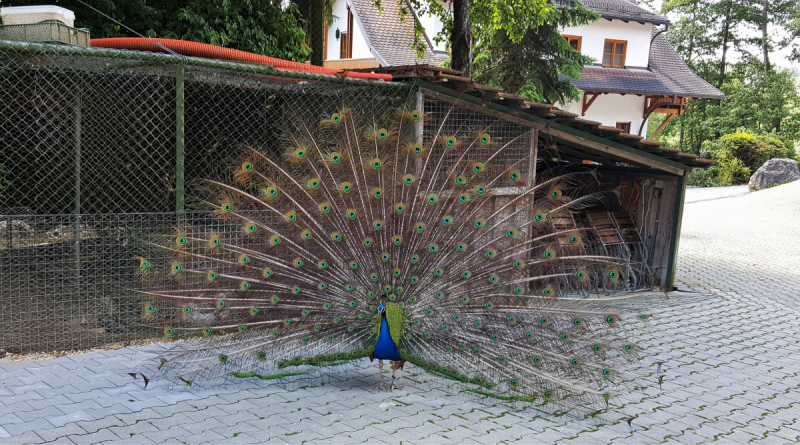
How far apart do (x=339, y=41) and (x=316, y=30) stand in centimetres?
1493

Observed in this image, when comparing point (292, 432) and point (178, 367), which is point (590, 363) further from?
point (178, 367)

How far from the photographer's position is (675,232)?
460 inches

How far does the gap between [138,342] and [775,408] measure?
6.55 m

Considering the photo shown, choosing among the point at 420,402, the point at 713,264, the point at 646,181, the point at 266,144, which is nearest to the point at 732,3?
the point at 713,264

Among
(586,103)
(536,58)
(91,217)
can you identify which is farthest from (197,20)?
(586,103)

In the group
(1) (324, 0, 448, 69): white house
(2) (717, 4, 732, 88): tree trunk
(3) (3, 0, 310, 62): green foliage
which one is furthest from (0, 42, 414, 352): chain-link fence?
(2) (717, 4, 732, 88): tree trunk

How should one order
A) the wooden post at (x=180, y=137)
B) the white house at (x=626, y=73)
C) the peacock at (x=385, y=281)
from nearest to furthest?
1. the peacock at (x=385, y=281)
2. the wooden post at (x=180, y=137)
3. the white house at (x=626, y=73)

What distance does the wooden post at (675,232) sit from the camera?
11.5m

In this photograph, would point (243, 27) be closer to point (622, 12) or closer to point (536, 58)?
point (536, 58)

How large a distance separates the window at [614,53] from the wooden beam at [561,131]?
63.1 feet

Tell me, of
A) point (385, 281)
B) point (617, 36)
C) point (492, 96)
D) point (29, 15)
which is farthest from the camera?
point (617, 36)

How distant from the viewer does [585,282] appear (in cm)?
620

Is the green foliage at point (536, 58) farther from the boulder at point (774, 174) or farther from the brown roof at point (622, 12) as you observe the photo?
the boulder at point (774, 174)

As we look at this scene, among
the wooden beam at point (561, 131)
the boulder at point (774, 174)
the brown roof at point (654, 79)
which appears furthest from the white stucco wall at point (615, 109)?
the wooden beam at point (561, 131)
